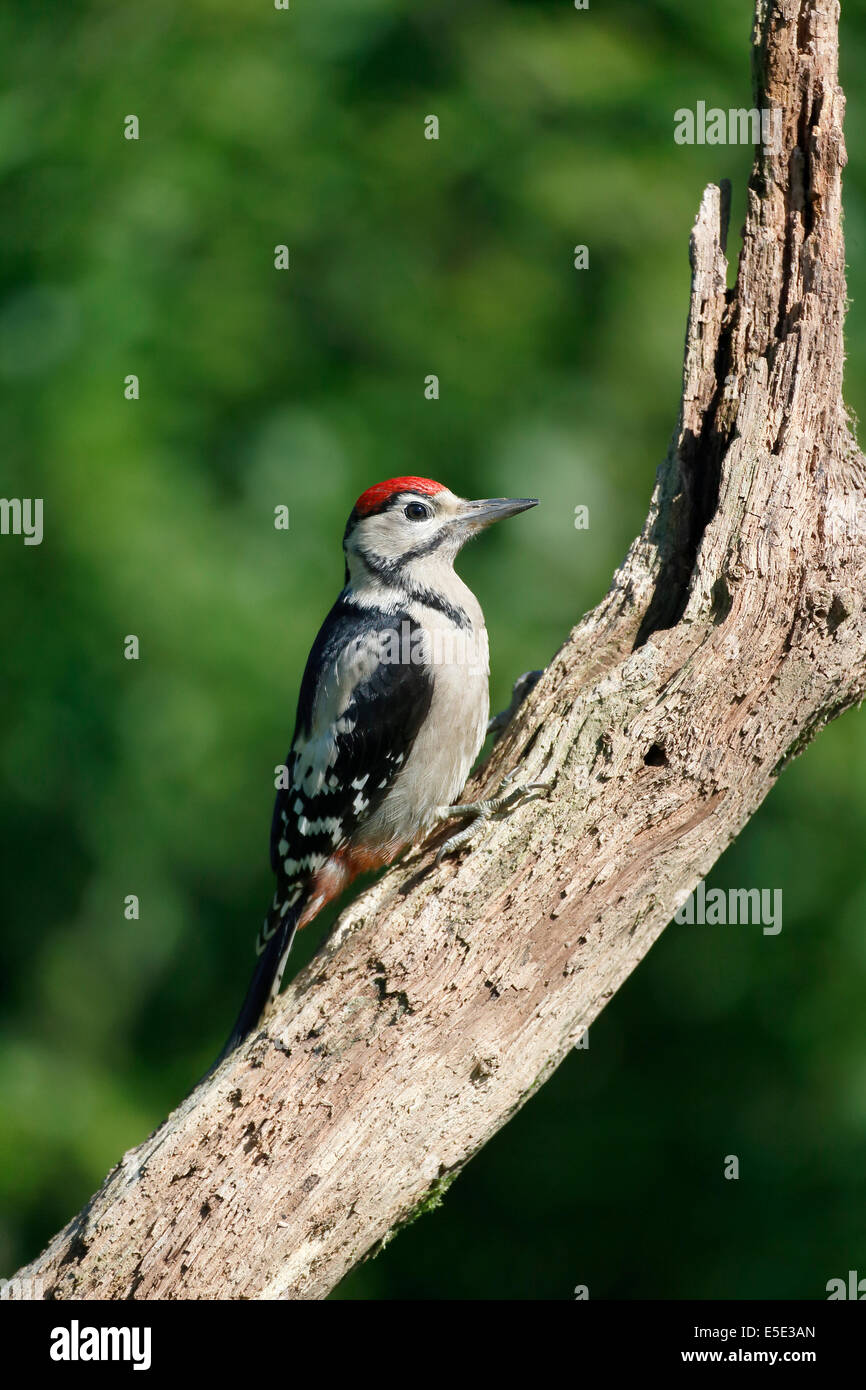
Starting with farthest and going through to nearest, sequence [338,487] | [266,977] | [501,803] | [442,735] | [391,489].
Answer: [338,487] → [391,489] → [442,735] → [266,977] → [501,803]

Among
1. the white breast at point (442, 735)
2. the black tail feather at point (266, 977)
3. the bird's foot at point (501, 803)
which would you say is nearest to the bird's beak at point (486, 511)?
the white breast at point (442, 735)

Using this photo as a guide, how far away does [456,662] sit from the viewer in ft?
16.7

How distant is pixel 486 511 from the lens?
17.5ft

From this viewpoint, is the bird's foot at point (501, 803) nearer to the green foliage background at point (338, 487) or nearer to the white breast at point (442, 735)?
the white breast at point (442, 735)

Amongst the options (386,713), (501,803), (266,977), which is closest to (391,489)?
(386,713)

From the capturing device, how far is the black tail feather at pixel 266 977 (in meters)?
4.63

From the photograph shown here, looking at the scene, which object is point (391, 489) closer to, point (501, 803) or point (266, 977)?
point (501, 803)

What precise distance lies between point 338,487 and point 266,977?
7.23ft

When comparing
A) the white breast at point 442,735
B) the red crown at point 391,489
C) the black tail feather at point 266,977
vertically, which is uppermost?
the red crown at point 391,489

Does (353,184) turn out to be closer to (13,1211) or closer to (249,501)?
(249,501)

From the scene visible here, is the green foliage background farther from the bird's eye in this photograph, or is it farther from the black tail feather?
the black tail feather

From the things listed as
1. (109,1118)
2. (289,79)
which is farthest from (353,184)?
(109,1118)

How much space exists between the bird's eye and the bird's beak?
0.47ft

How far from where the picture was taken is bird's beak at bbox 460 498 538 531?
5.27 m
